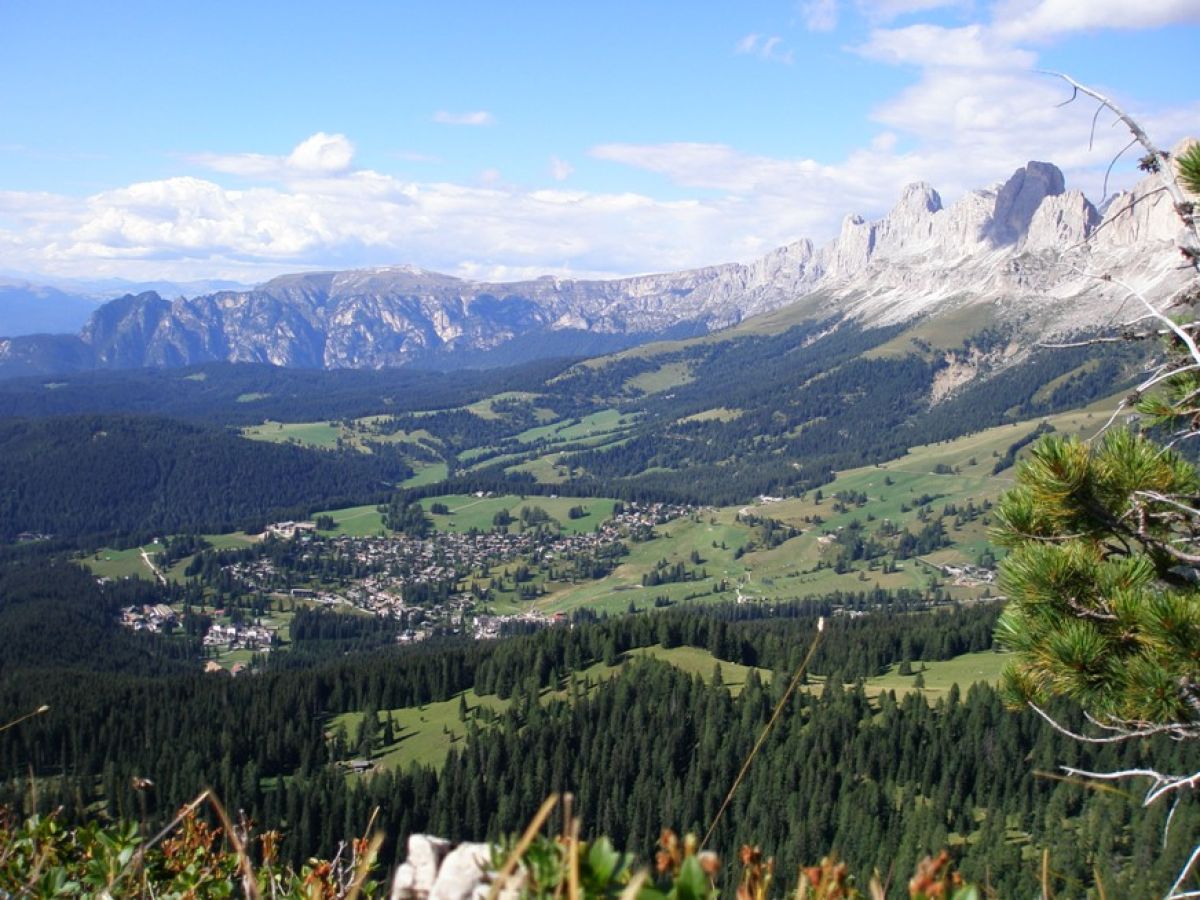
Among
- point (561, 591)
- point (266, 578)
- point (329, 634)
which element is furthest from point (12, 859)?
point (266, 578)

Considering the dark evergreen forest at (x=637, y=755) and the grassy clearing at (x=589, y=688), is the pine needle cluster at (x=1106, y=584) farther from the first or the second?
the grassy clearing at (x=589, y=688)

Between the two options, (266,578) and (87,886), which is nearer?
(87,886)

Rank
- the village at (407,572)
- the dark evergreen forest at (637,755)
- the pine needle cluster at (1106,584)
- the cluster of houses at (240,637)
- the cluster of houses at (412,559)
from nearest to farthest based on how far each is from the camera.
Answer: the pine needle cluster at (1106,584) < the dark evergreen forest at (637,755) < the cluster of houses at (240,637) < the village at (407,572) < the cluster of houses at (412,559)

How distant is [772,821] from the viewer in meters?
56.7

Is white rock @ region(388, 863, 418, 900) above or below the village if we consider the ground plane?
above

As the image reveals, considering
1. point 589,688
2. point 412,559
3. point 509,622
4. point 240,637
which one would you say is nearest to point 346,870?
point 589,688

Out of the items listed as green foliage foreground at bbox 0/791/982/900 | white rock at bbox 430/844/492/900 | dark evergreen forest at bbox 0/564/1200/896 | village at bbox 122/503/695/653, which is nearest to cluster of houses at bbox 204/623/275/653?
village at bbox 122/503/695/653

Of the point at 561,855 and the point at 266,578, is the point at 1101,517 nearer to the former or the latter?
the point at 561,855

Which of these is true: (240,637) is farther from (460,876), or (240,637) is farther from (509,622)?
(460,876)

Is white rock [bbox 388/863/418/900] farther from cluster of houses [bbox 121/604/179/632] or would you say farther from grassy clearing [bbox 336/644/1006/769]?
cluster of houses [bbox 121/604/179/632]

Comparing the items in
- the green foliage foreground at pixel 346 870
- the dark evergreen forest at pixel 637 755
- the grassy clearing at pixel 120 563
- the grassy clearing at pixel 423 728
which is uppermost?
the green foliage foreground at pixel 346 870

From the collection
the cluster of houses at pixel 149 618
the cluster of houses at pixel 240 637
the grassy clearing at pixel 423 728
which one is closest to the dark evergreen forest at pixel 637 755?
the grassy clearing at pixel 423 728

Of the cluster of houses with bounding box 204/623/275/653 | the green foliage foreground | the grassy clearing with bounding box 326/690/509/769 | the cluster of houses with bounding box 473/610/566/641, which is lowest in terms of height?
the cluster of houses with bounding box 204/623/275/653

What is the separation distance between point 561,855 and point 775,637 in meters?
93.7
